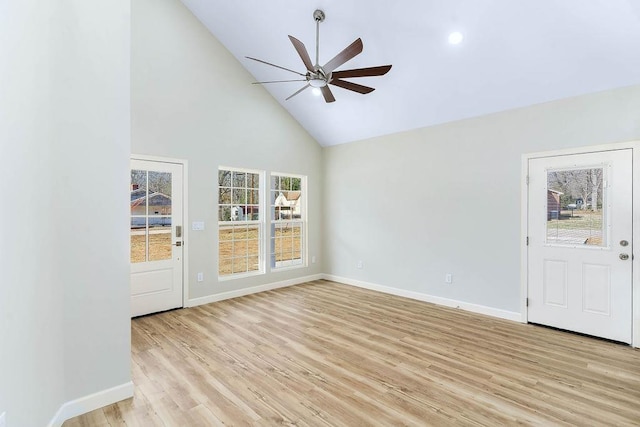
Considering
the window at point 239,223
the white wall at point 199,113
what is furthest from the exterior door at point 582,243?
the window at point 239,223

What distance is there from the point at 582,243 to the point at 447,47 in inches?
110

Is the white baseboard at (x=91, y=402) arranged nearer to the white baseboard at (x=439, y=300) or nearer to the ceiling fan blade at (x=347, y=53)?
the ceiling fan blade at (x=347, y=53)

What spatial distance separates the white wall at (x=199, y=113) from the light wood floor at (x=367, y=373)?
142 centimetres

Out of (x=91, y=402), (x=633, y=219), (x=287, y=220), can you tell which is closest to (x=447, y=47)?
(x=633, y=219)

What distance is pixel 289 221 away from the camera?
6.19 m

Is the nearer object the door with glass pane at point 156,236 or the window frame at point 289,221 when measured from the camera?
the door with glass pane at point 156,236

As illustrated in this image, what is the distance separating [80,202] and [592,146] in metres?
5.05

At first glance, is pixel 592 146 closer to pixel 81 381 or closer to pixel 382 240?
pixel 382 240

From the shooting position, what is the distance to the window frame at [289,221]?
5.76 metres

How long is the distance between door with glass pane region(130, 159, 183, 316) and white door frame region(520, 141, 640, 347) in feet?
15.3

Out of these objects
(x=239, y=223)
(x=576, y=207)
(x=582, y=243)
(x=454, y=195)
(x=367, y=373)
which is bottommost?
(x=367, y=373)

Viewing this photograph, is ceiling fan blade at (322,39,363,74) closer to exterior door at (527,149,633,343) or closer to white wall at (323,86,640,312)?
white wall at (323,86,640,312)

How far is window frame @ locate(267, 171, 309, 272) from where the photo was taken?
18.9 ft

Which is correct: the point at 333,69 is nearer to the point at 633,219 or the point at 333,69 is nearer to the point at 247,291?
the point at 633,219
